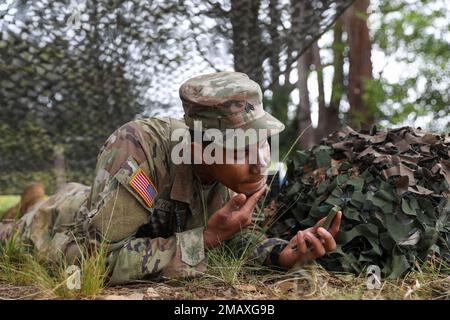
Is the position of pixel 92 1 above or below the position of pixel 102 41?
above

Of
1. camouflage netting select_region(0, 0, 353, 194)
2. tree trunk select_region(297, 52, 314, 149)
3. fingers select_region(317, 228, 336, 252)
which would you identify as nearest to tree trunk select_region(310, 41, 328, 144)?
tree trunk select_region(297, 52, 314, 149)

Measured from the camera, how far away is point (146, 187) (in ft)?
6.46

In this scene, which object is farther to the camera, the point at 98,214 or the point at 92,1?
the point at 92,1

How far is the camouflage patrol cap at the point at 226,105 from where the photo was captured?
6.15ft

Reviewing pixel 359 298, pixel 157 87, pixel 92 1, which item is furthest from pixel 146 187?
pixel 157 87

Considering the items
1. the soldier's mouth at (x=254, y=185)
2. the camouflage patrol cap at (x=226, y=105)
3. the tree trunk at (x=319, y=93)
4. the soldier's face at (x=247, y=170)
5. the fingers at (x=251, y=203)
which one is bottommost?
the tree trunk at (x=319, y=93)

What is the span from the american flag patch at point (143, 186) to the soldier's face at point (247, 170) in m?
0.22

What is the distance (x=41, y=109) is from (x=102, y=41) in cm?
62

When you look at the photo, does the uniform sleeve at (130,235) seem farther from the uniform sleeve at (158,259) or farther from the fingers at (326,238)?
the fingers at (326,238)

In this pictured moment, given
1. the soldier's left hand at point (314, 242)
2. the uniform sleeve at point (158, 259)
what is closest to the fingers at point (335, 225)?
the soldier's left hand at point (314, 242)

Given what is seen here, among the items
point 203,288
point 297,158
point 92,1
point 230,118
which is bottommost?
point 203,288

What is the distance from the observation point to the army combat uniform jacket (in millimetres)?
1916

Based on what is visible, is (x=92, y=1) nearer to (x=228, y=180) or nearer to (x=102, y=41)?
(x=102, y=41)

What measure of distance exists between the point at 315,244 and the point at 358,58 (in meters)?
6.37
